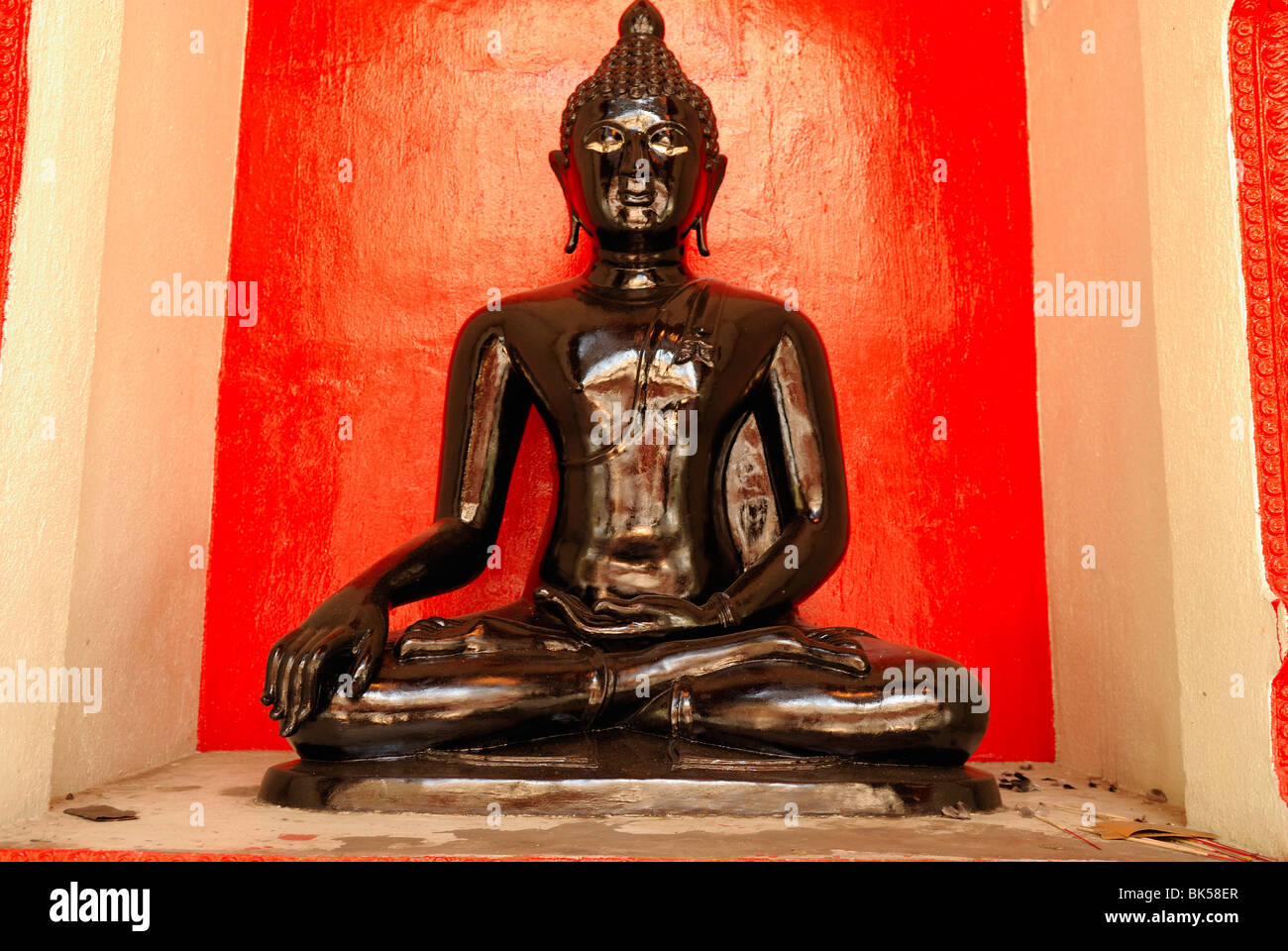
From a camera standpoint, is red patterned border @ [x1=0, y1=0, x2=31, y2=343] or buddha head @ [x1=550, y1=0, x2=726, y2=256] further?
buddha head @ [x1=550, y1=0, x2=726, y2=256]

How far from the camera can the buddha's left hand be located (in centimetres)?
244

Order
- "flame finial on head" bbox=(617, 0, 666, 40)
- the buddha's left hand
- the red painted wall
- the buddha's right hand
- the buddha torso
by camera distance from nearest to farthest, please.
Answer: the buddha's right hand < the buddha's left hand < the buddha torso < "flame finial on head" bbox=(617, 0, 666, 40) < the red painted wall

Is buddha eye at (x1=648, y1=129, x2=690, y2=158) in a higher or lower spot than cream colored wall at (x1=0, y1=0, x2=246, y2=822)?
higher

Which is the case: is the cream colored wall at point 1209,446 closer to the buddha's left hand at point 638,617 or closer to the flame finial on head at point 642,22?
the buddha's left hand at point 638,617

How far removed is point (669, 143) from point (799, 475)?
0.85 m

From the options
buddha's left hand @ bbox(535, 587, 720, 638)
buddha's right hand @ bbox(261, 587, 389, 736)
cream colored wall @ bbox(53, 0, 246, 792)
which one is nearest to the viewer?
buddha's right hand @ bbox(261, 587, 389, 736)

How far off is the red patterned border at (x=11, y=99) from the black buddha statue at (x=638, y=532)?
3.05 ft

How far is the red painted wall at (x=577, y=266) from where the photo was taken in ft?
10.4

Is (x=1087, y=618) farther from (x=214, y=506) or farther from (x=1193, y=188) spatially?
(x=214, y=506)

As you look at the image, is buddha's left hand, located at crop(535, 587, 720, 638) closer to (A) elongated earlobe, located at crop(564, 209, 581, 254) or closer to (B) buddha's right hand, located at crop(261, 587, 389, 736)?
(B) buddha's right hand, located at crop(261, 587, 389, 736)

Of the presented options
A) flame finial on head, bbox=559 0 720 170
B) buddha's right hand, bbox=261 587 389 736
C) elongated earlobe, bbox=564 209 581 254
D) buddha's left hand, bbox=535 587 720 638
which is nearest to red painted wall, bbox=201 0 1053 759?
elongated earlobe, bbox=564 209 581 254

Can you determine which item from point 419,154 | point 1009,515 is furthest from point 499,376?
point 1009,515

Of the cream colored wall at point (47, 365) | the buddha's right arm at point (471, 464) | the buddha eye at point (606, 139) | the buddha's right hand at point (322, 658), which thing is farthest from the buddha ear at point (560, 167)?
the buddha's right hand at point (322, 658)

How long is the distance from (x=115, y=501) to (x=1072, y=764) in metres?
2.37
